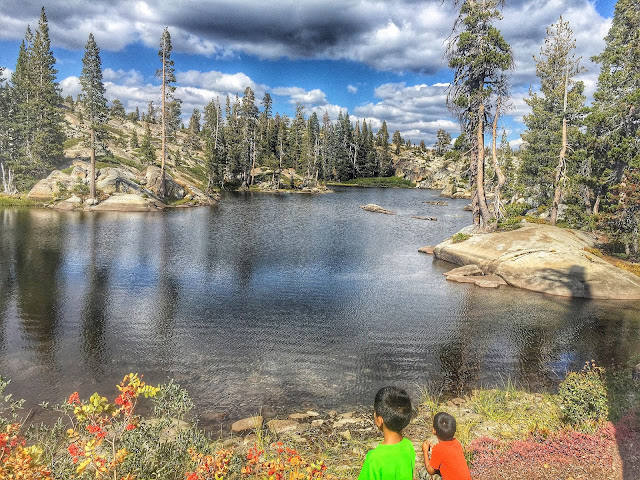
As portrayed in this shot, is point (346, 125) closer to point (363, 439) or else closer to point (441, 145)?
point (441, 145)

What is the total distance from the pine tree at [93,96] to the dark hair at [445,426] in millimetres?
57799

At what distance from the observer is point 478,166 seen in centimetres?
3659

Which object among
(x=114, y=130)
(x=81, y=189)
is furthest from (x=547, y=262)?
(x=114, y=130)

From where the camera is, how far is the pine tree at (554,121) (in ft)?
126

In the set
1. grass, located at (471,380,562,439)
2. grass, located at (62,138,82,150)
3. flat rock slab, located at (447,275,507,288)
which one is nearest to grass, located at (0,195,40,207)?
grass, located at (62,138,82,150)

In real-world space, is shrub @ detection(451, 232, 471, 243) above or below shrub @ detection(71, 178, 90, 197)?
below

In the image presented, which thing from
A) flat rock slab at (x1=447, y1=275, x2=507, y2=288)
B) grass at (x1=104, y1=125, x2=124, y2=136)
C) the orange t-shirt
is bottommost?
flat rock slab at (x1=447, y1=275, x2=507, y2=288)

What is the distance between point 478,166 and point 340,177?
107 m

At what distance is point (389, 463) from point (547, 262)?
25.8 metres

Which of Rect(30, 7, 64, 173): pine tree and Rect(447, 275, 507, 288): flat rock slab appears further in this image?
Rect(30, 7, 64, 173): pine tree

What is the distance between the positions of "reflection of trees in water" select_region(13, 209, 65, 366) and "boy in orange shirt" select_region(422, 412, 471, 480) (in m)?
13.0

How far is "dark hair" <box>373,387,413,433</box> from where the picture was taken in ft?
15.7

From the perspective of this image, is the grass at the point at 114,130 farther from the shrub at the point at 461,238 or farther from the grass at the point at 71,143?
the shrub at the point at 461,238

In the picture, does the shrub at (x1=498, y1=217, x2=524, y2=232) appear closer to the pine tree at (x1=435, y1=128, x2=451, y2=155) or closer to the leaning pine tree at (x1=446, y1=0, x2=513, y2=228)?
the leaning pine tree at (x1=446, y1=0, x2=513, y2=228)
